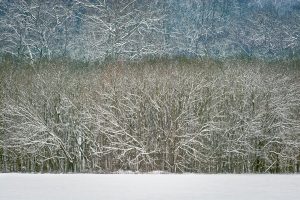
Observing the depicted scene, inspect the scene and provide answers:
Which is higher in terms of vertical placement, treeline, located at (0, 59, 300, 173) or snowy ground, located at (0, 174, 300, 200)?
treeline, located at (0, 59, 300, 173)

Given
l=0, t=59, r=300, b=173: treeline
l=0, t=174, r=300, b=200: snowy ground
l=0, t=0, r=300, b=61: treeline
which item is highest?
l=0, t=0, r=300, b=61: treeline

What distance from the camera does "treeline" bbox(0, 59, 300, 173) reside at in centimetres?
2653

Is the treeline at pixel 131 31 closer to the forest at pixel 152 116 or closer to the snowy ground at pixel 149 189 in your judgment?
the forest at pixel 152 116

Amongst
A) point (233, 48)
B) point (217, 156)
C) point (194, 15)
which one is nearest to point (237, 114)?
point (217, 156)

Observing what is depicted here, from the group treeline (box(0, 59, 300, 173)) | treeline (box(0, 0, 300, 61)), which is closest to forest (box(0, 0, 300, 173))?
treeline (box(0, 59, 300, 173))

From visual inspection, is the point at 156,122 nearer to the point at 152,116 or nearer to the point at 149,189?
the point at 152,116

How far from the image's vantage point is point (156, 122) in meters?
26.8

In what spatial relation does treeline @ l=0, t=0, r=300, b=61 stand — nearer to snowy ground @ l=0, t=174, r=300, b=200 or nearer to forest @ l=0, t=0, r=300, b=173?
forest @ l=0, t=0, r=300, b=173

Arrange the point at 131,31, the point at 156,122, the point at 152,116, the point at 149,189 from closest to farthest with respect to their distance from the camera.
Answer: the point at 149,189, the point at 156,122, the point at 152,116, the point at 131,31

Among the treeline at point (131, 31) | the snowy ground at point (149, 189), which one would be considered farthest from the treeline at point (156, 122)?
the treeline at point (131, 31)

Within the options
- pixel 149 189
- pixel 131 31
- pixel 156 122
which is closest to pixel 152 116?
pixel 156 122

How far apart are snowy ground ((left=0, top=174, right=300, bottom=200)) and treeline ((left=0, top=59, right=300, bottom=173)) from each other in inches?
212

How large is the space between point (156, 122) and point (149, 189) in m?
9.86

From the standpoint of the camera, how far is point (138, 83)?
27562 mm
